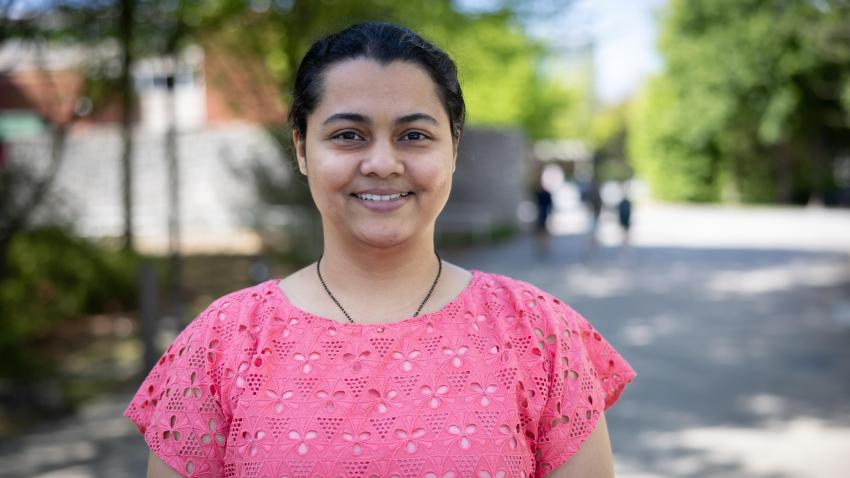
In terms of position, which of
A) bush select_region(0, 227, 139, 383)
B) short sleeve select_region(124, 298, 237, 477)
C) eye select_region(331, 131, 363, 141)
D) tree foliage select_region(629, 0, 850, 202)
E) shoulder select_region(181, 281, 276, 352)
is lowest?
bush select_region(0, 227, 139, 383)

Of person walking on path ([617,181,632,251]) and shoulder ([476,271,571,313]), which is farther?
person walking on path ([617,181,632,251])

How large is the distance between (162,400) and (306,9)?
11.2m

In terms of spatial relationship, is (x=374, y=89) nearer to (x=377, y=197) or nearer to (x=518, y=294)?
(x=377, y=197)

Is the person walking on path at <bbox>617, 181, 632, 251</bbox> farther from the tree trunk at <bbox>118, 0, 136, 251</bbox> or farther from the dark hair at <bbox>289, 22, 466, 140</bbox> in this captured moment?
the dark hair at <bbox>289, 22, 466, 140</bbox>

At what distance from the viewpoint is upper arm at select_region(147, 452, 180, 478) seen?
1755mm

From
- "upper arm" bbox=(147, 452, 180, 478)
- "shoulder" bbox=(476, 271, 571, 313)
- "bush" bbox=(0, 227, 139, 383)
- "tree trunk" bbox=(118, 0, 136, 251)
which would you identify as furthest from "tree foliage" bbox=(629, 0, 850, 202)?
"upper arm" bbox=(147, 452, 180, 478)

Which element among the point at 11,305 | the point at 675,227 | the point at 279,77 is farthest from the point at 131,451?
the point at 675,227

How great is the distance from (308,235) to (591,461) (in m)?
12.0

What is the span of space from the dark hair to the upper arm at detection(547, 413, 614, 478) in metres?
0.76

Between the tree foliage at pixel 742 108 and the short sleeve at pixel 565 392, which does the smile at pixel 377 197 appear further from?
the tree foliage at pixel 742 108

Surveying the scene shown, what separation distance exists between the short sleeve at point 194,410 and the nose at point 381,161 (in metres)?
0.48

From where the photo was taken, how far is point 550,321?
6.06 ft

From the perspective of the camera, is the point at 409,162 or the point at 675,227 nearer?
the point at 409,162

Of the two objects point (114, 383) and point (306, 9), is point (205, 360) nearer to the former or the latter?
point (114, 383)
